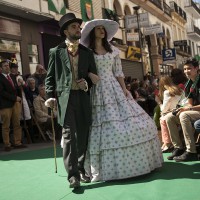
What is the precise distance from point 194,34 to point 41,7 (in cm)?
3737

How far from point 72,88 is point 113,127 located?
70 cm

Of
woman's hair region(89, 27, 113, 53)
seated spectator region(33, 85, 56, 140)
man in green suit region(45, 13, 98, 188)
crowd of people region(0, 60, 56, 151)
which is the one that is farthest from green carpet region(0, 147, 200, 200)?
seated spectator region(33, 85, 56, 140)

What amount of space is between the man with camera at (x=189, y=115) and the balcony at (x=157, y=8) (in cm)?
2064

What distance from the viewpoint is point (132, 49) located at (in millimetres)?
22344

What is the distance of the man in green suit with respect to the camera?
4559 millimetres

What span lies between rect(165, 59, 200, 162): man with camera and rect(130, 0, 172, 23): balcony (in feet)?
67.7

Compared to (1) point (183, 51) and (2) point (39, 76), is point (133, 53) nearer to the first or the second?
(2) point (39, 76)

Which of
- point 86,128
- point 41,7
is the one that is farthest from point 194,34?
point 86,128

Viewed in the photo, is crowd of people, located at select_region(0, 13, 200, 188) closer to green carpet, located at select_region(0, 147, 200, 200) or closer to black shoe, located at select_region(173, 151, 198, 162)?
black shoe, located at select_region(173, 151, 198, 162)

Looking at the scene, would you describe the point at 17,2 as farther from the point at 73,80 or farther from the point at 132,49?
the point at 132,49

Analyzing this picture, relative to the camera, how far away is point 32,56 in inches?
566

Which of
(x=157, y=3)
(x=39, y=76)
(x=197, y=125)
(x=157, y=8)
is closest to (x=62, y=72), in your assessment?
(x=197, y=125)

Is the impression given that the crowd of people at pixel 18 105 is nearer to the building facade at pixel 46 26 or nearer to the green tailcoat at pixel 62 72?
the building facade at pixel 46 26

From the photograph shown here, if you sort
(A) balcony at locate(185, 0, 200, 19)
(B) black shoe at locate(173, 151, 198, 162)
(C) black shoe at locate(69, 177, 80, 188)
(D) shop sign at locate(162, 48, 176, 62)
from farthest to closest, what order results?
(A) balcony at locate(185, 0, 200, 19)
(D) shop sign at locate(162, 48, 176, 62)
(B) black shoe at locate(173, 151, 198, 162)
(C) black shoe at locate(69, 177, 80, 188)
